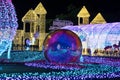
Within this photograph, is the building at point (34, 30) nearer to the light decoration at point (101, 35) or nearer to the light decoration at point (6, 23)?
the light decoration at point (101, 35)

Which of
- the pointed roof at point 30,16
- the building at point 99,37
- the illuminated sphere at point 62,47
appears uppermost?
the pointed roof at point 30,16

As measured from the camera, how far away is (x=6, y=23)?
1470cm

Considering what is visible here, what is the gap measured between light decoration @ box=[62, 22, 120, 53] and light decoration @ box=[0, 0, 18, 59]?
1933 cm

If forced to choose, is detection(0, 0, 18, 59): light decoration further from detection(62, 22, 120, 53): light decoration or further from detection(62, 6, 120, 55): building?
detection(62, 22, 120, 53): light decoration

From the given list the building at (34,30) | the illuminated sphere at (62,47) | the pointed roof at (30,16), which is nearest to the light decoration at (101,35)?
the building at (34,30)

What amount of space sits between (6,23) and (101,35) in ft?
68.3

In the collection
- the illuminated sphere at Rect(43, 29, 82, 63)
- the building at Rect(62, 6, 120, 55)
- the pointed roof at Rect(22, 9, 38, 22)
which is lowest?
the illuminated sphere at Rect(43, 29, 82, 63)

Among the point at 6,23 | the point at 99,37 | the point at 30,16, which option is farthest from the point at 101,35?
the point at 6,23

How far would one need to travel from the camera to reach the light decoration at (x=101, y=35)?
111ft

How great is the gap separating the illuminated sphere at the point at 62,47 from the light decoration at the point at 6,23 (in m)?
3.58

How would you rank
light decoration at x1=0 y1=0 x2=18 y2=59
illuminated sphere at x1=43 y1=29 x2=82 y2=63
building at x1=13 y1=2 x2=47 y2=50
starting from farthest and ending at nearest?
building at x1=13 y1=2 x2=47 y2=50, illuminated sphere at x1=43 y1=29 x2=82 y2=63, light decoration at x1=0 y1=0 x2=18 y2=59

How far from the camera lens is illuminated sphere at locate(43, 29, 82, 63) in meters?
18.3

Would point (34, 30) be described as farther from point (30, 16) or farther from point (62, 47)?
point (62, 47)

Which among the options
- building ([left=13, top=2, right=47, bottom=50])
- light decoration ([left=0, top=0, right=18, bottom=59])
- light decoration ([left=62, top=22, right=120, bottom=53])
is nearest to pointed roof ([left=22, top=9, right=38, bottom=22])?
building ([left=13, top=2, right=47, bottom=50])
